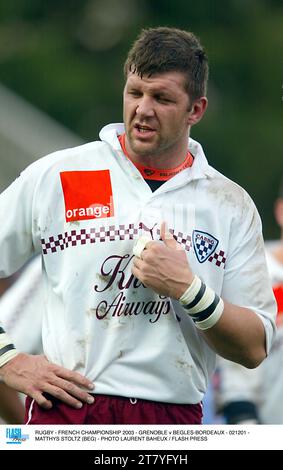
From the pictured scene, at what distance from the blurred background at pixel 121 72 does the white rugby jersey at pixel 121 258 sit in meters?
12.5

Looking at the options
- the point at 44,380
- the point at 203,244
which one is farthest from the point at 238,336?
the point at 44,380

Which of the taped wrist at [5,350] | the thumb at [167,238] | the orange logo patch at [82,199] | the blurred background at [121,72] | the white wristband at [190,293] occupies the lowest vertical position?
the blurred background at [121,72]

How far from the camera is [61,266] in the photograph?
18.1 feet

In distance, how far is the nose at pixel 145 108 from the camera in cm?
539

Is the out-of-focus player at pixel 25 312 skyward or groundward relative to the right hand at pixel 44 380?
groundward

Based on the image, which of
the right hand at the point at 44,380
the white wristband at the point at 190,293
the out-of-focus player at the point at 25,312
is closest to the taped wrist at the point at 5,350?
the right hand at the point at 44,380

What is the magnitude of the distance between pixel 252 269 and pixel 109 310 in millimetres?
569

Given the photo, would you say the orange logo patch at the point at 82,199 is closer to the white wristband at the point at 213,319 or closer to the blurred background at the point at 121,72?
the white wristband at the point at 213,319

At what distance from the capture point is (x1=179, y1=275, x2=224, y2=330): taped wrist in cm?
531
